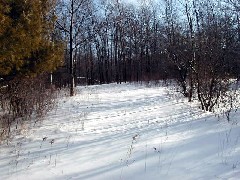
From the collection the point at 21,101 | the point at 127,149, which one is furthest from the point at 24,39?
the point at 127,149

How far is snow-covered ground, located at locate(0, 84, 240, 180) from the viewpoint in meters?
5.53

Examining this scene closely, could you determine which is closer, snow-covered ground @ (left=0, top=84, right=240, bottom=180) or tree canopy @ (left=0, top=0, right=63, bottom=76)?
snow-covered ground @ (left=0, top=84, right=240, bottom=180)

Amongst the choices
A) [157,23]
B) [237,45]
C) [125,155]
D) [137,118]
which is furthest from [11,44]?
[157,23]

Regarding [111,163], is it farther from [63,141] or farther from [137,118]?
[137,118]

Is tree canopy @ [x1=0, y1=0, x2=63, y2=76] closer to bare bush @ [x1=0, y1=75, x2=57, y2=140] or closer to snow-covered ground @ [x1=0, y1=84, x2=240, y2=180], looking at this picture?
bare bush @ [x1=0, y1=75, x2=57, y2=140]

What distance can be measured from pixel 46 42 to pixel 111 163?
519 cm

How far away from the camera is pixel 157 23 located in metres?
51.6

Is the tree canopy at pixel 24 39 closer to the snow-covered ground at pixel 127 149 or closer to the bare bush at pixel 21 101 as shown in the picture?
the bare bush at pixel 21 101

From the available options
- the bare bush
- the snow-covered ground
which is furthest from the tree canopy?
the snow-covered ground

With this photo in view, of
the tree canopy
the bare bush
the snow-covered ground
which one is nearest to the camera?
the snow-covered ground

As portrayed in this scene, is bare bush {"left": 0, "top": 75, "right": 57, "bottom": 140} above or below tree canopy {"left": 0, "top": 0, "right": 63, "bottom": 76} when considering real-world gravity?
below

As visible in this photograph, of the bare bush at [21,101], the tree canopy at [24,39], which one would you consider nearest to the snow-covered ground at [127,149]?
the bare bush at [21,101]

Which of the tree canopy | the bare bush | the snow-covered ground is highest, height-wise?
the tree canopy

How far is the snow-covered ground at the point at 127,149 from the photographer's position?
5525 millimetres
